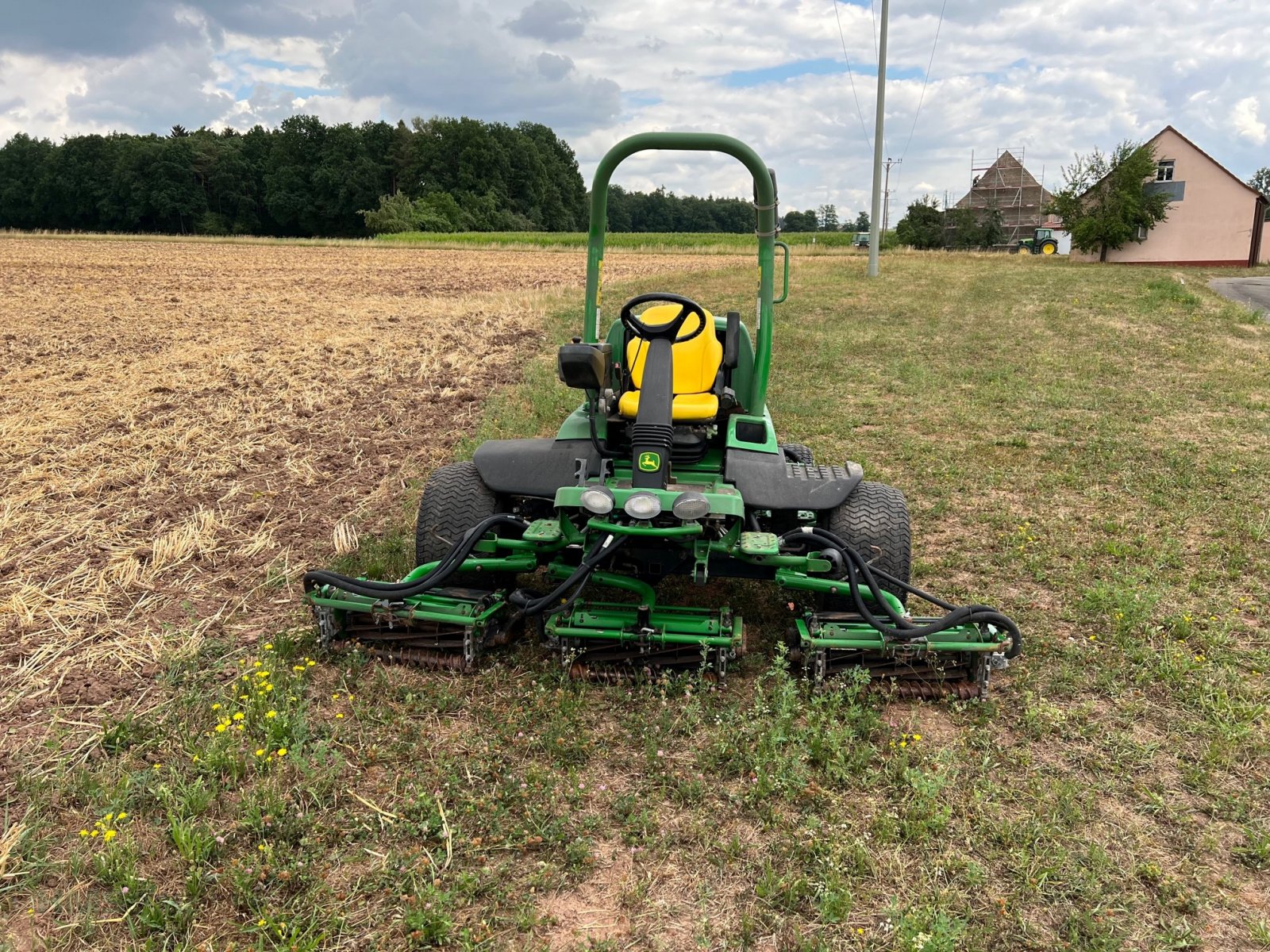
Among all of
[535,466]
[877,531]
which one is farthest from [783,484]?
[535,466]

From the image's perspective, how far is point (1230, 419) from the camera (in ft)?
28.8

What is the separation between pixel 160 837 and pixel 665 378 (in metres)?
2.84

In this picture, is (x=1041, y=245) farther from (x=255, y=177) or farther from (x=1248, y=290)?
(x=255, y=177)

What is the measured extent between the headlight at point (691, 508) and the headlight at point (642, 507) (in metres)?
0.08

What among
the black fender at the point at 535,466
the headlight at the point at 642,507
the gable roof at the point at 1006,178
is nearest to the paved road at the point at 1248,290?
the black fender at the point at 535,466

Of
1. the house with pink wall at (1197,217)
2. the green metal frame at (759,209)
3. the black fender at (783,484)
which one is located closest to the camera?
the black fender at (783,484)

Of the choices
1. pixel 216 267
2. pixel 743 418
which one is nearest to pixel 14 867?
pixel 743 418

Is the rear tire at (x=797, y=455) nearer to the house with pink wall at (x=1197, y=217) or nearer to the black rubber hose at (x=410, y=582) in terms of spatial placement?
the black rubber hose at (x=410, y=582)

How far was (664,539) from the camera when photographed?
12.9ft

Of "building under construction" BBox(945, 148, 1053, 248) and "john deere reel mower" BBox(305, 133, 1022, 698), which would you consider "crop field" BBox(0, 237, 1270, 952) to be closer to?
A: "john deere reel mower" BBox(305, 133, 1022, 698)

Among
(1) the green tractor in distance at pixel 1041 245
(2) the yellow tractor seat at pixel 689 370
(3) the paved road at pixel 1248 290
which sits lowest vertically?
(2) the yellow tractor seat at pixel 689 370

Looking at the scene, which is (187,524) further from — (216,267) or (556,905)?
(216,267)

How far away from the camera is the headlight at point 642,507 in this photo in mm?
3639

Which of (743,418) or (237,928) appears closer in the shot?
(237,928)
